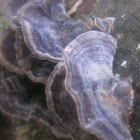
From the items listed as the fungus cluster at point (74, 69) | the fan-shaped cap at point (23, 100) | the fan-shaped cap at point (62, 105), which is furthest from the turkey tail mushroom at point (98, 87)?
the fan-shaped cap at point (23, 100)

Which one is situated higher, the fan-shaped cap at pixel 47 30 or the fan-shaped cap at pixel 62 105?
the fan-shaped cap at pixel 47 30

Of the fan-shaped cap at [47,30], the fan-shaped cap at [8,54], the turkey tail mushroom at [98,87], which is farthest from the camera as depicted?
the fan-shaped cap at [8,54]

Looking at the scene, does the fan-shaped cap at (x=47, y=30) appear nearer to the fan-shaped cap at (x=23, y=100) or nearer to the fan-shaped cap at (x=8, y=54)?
the fan-shaped cap at (x=8, y=54)

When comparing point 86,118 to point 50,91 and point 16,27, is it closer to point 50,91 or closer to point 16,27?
point 50,91

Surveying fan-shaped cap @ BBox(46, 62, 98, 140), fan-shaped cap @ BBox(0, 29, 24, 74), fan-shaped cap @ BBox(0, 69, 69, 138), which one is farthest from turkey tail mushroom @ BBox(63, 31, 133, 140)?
fan-shaped cap @ BBox(0, 69, 69, 138)

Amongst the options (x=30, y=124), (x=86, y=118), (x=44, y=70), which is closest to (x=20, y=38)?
(x=44, y=70)

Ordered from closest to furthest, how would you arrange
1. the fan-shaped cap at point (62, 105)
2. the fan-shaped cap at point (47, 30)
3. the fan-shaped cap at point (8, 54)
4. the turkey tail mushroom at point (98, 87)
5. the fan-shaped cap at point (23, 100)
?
the turkey tail mushroom at point (98, 87) < the fan-shaped cap at point (62, 105) < the fan-shaped cap at point (47, 30) < the fan-shaped cap at point (8, 54) < the fan-shaped cap at point (23, 100)

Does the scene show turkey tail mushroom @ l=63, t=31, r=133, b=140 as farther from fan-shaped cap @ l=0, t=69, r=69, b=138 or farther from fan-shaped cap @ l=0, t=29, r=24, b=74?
fan-shaped cap @ l=0, t=69, r=69, b=138
